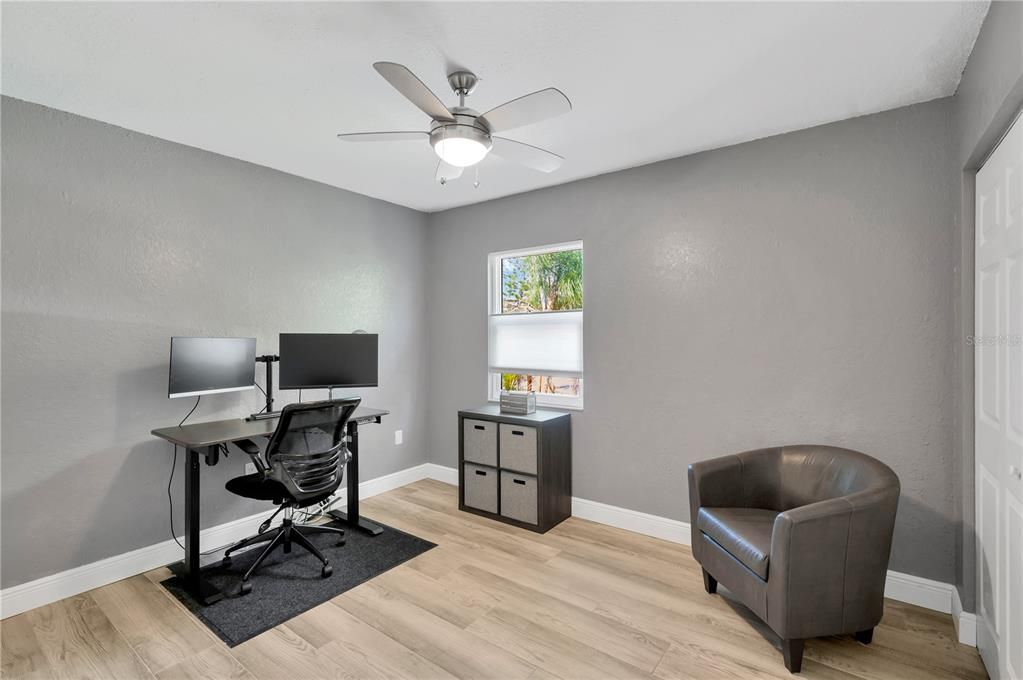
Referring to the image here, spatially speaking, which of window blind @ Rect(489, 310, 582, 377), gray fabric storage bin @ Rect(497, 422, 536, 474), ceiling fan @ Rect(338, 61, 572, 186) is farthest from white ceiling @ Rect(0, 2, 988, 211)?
gray fabric storage bin @ Rect(497, 422, 536, 474)

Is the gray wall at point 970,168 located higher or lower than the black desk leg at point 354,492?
higher

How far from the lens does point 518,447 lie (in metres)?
3.54

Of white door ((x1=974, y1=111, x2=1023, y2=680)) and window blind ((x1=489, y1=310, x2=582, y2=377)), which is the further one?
window blind ((x1=489, y1=310, x2=582, y2=377))

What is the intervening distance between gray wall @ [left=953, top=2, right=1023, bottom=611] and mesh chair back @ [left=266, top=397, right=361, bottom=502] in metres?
3.12

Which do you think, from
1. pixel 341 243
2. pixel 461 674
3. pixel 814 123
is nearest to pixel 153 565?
pixel 461 674

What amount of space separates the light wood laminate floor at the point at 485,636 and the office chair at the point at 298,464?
44 centimetres

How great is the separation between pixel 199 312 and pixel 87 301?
56 cm

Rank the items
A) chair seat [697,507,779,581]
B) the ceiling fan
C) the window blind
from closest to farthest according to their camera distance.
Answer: the ceiling fan < chair seat [697,507,779,581] < the window blind

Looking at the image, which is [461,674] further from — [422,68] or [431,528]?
[422,68]

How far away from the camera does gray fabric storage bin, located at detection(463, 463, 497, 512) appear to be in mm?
3662

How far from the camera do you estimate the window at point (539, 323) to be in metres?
3.85

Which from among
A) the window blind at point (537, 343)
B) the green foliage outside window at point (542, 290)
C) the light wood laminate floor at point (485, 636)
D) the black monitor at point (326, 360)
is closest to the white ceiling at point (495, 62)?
the green foliage outside window at point (542, 290)

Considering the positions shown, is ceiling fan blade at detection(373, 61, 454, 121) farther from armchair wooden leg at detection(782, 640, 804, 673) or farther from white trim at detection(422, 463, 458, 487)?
white trim at detection(422, 463, 458, 487)

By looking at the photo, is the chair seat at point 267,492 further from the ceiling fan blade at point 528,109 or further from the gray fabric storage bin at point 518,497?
A: the ceiling fan blade at point 528,109
